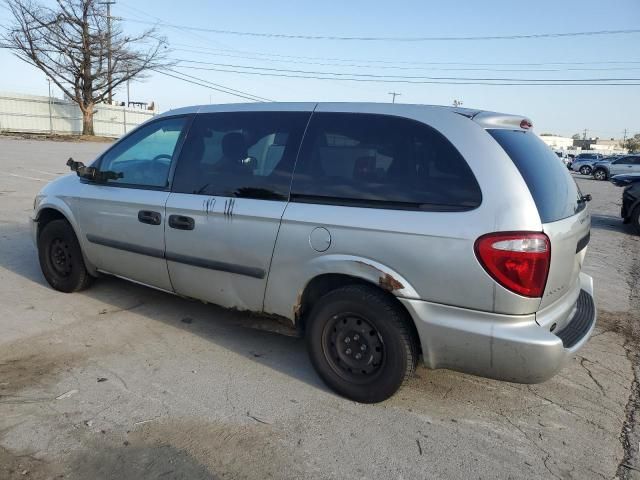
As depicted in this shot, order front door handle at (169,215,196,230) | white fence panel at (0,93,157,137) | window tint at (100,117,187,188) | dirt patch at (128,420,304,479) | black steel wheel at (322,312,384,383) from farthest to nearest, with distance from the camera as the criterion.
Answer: white fence panel at (0,93,157,137) < window tint at (100,117,187,188) < front door handle at (169,215,196,230) < black steel wheel at (322,312,384,383) < dirt patch at (128,420,304,479)

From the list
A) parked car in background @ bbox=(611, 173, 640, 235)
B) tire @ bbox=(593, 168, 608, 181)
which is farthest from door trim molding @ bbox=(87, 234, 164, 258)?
tire @ bbox=(593, 168, 608, 181)

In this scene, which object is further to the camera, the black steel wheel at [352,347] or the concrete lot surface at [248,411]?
the black steel wheel at [352,347]

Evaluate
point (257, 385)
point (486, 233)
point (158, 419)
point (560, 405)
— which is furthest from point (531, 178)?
point (158, 419)

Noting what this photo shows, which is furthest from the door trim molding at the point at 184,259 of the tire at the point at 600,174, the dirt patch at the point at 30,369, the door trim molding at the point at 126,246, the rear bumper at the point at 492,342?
the tire at the point at 600,174

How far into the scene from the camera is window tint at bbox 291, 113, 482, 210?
2.81 meters

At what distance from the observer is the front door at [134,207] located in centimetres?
398

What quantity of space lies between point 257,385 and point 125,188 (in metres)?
2.02

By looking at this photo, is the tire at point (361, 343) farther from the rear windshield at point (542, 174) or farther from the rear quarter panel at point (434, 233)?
the rear windshield at point (542, 174)

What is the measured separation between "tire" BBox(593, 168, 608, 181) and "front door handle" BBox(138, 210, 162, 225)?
35493 millimetres

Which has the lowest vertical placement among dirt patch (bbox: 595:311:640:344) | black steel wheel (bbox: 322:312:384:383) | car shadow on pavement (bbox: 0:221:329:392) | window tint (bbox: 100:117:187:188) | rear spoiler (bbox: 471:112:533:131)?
car shadow on pavement (bbox: 0:221:329:392)

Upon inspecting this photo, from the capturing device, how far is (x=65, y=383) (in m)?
3.27

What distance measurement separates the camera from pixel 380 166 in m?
3.04

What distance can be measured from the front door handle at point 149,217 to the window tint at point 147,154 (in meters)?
0.23

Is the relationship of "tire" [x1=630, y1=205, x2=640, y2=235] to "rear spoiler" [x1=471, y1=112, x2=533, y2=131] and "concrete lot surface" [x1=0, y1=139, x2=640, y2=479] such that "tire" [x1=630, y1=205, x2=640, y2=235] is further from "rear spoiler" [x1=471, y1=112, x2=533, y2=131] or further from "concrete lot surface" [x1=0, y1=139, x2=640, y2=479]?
"rear spoiler" [x1=471, y1=112, x2=533, y2=131]
